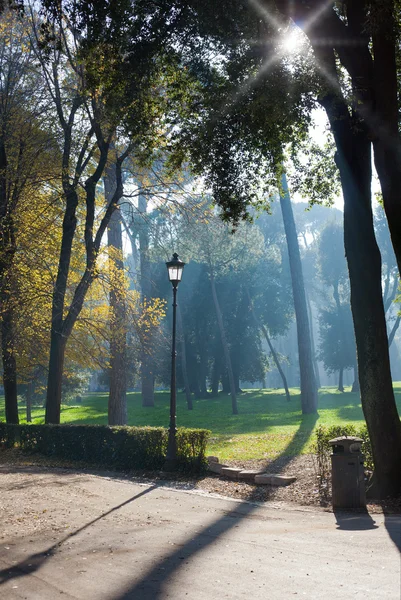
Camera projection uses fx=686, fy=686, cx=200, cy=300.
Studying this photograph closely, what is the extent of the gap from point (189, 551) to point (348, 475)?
3024 millimetres

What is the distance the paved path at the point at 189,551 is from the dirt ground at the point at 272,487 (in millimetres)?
676

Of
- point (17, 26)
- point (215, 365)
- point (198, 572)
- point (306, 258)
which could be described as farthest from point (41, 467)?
point (306, 258)

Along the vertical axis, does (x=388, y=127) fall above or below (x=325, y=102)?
below

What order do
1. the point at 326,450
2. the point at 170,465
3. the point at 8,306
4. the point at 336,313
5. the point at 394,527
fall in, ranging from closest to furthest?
1. the point at 394,527
2. the point at 326,450
3. the point at 170,465
4. the point at 8,306
5. the point at 336,313

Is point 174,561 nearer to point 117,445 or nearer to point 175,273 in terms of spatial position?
point 175,273

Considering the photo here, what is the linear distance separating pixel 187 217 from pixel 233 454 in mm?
7264

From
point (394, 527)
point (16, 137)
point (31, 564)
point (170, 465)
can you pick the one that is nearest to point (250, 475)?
point (170, 465)

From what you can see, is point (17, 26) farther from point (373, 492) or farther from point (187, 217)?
point (373, 492)

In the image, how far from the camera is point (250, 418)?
113 feet

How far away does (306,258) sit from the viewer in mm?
73125

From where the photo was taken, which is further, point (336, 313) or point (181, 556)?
point (336, 313)

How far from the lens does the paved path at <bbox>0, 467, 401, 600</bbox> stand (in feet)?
18.5

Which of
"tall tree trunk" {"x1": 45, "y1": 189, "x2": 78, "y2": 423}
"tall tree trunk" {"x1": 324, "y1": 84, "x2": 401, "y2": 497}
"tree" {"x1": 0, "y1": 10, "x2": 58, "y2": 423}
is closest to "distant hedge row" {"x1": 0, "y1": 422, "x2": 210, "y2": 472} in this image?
"tall tree trunk" {"x1": 45, "y1": 189, "x2": 78, "y2": 423}

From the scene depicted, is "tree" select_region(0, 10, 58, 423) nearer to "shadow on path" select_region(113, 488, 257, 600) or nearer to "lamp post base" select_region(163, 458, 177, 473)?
"lamp post base" select_region(163, 458, 177, 473)
